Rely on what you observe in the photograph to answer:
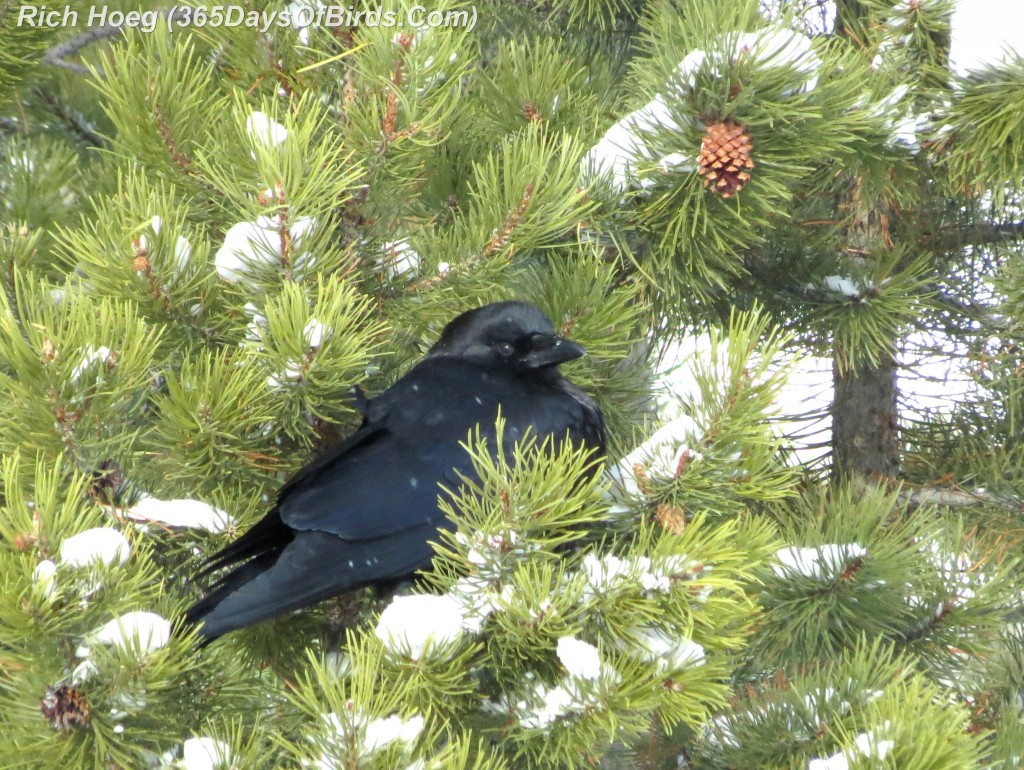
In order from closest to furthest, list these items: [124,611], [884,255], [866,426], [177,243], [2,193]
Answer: [124,611] → [177,243] → [884,255] → [866,426] → [2,193]

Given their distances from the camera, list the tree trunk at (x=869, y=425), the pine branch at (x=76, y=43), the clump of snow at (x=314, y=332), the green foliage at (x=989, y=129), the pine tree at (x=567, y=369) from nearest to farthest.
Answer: the pine tree at (x=567, y=369)
the clump of snow at (x=314, y=332)
the green foliage at (x=989, y=129)
the tree trunk at (x=869, y=425)
the pine branch at (x=76, y=43)

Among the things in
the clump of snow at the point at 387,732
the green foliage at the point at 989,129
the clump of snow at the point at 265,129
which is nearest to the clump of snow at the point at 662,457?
the clump of snow at the point at 387,732

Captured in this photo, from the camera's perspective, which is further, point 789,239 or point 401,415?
point 789,239

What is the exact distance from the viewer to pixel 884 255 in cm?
234

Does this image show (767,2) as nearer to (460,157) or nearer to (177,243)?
(460,157)

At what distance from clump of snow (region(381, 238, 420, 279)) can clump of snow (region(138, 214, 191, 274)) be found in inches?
12.5

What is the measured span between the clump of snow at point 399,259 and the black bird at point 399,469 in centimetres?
21

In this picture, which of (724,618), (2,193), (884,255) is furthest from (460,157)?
(2,193)

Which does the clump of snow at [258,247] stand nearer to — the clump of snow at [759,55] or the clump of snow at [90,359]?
the clump of snow at [90,359]

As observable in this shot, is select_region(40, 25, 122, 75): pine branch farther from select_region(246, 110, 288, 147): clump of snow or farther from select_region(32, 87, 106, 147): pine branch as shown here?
select_region(246, 110, 288, 147): clump of snow

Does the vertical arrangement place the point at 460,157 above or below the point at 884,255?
below

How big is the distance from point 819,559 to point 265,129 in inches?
42.6

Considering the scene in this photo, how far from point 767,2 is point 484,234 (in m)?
0.86

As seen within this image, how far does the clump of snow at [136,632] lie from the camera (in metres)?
1.27
